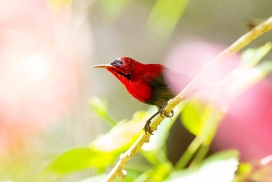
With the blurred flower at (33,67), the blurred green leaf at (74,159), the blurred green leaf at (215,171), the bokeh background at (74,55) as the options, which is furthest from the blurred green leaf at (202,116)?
the blurred flower at (33,67)

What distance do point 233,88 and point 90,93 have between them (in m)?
0.93

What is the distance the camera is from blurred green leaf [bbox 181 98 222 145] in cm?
88

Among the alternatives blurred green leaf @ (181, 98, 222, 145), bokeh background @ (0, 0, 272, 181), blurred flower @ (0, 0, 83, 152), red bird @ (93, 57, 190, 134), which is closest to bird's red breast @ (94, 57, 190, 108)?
red bird @ (93, 57, 190, 134)

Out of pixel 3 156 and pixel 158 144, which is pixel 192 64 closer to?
pixel 158 144

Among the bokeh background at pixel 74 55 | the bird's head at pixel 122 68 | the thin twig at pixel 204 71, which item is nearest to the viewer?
the thin twig at pixel 204 71

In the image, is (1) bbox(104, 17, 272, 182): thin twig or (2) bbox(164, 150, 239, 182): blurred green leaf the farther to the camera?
(2) bbox(164, 150, 239, 182): blurred green leaf

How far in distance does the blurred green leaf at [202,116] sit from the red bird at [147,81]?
0.13 m

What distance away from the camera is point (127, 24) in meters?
1.71

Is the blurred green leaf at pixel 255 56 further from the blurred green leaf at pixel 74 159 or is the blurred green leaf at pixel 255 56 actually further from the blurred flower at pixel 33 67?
the blurred flower at pixel 33 67

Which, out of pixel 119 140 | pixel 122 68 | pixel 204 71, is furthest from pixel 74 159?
pixel 204 71

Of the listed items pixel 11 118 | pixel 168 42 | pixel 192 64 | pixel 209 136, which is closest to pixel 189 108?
pixel 209 136

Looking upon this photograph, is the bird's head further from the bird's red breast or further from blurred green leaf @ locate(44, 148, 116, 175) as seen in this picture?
blurred green leaf @ locate(44, 148, 116, 175)

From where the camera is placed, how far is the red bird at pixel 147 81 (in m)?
0.77

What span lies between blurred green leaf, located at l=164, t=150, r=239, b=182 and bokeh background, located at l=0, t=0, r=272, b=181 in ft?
1.92
